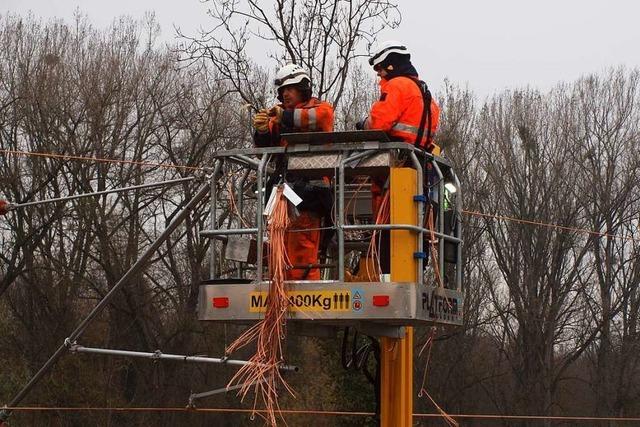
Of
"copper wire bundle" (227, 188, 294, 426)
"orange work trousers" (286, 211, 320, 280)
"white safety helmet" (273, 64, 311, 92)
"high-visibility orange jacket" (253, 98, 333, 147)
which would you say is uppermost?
"white safety helmet" (273, 64, 311, 92)

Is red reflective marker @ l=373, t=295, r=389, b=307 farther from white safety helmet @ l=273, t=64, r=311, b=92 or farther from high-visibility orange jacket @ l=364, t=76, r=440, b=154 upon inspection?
white safety helmet @ l=273, t=64, r=311, b=92

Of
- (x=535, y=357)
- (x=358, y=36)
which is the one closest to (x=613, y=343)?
(x=535, y=357)

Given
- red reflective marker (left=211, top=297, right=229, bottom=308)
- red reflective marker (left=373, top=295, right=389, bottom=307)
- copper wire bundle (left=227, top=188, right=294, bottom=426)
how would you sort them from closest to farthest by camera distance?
copper wire bundle (left=227, top=188, right=294, bottom=426) → red reflective marker (left=373, top=295, right=389, bottom=307) → red reflective marker (left=211, top=297, right=229, bottom=308)

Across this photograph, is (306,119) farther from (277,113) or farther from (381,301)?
(381,301)

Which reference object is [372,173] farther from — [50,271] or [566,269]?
[566,269]

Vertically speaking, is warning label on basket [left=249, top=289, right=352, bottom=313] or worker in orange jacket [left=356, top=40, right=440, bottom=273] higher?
worker in orange jacket [left=356, top=40, right=440, bottom=273]

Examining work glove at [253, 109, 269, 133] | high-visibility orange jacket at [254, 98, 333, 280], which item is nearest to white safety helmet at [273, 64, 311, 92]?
high-visibility orange jacket at [254, 98, 333, 280]

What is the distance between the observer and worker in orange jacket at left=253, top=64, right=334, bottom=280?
9578mm

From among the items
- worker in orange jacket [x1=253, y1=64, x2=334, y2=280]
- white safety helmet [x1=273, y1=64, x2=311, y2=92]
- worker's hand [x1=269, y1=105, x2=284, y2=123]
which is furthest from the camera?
white safety helmet [x1=273, y1=64, x2=311, y2=92]

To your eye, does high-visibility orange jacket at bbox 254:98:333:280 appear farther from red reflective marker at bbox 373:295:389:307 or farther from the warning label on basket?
red reflective marker at bbox 373:295:389:307

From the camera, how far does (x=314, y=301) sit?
890 cm

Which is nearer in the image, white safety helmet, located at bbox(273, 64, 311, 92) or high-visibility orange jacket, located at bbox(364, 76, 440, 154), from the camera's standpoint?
high-visibility orange jacket, located at bbox(364, 76, 440, 154)

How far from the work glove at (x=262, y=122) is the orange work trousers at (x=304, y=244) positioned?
0.74 meters

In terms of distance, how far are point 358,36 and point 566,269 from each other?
25.9 meters
